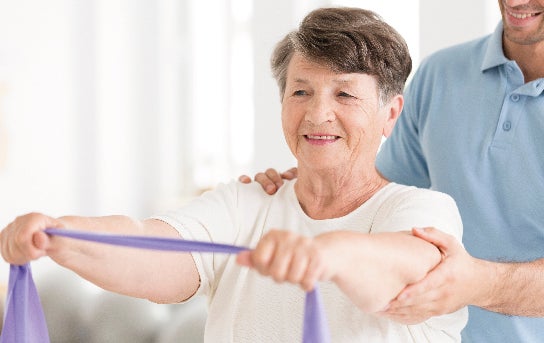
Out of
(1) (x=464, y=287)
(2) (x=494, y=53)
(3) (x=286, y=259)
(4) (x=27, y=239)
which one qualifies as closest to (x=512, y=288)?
(1) (x=464, y=287)

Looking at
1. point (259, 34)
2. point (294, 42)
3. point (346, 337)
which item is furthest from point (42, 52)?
point (346, 337)

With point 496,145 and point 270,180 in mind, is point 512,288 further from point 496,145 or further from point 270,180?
point 270,180

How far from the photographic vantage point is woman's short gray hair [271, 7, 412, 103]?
1627 mm

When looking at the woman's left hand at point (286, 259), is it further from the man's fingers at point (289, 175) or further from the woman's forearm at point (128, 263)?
the man's fingers at point (289, 175)

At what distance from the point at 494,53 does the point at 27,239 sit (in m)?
1.31

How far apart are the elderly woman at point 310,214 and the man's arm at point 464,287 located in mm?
25

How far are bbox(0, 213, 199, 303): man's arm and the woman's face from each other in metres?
0.33

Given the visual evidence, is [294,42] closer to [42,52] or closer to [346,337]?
[346,337]

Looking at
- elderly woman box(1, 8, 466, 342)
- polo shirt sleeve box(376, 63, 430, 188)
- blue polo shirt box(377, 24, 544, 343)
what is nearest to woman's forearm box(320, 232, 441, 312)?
elderly woman box(1, 8, 466, 342)

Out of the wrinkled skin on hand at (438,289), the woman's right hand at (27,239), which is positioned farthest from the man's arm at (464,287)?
the woman's right hand at (27,239)

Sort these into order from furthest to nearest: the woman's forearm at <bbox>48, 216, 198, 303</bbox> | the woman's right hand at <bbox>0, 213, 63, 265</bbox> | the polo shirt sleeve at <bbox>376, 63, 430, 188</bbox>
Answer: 1. the polo shirt sleeve at <bbox>376, 63, 430, 188</bbox>
2. the woman's forearm at <bbox>48, 216, 198, 303</bbox>
3. the woman's right hand at <bbox>0, 213, 63, 265</bbox>

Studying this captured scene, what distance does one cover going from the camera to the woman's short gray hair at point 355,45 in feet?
5.34

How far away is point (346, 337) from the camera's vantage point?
156cm

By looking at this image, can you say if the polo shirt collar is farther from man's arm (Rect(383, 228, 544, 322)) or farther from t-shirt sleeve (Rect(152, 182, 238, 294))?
t-shirt sleeve (Rect(152, 182, 238, 294))
